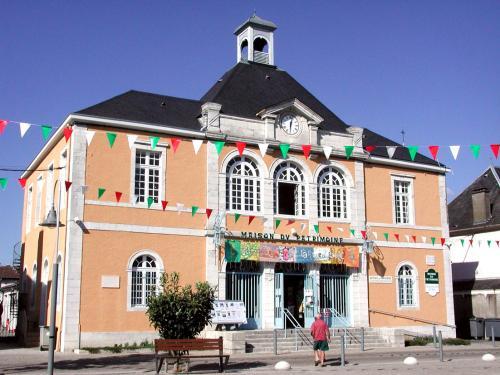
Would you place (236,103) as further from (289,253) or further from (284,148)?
(289,253)

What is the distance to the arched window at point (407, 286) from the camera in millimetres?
26484

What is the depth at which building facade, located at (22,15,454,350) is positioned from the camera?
2112 centimetres

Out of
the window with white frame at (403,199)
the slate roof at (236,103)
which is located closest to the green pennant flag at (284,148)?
the slate roof at (236,103)

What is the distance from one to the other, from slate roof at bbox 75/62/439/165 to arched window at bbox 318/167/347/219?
1819mm

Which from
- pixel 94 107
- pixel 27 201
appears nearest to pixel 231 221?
pixel 94 107

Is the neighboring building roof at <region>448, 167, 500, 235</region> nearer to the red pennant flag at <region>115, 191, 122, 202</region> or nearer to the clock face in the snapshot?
the clock face

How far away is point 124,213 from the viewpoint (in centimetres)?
2169

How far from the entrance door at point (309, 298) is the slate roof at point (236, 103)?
593cm

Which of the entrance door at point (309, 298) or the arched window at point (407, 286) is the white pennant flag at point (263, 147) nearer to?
the entrance door at point (309, 298)

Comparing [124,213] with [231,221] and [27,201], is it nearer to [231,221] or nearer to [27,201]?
[231,221]

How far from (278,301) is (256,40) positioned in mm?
11936

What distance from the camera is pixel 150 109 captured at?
23891 millimetres

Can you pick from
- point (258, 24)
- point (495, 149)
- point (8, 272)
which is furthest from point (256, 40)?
point (8, 272)

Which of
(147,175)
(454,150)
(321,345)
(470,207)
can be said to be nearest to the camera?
(321,345)
